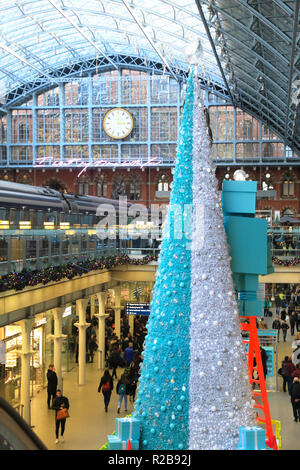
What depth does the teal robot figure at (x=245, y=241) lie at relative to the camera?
6664mm

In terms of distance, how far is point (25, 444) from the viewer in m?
1.79

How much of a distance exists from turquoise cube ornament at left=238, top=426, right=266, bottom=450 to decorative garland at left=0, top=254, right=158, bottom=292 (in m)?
7.94

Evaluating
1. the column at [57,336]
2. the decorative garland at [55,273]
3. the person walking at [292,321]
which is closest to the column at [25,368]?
the decorative garland at [55,273]

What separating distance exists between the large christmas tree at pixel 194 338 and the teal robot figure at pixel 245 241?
699mm

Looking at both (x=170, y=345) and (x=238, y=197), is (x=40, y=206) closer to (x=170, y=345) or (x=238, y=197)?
(x=238, y=197)

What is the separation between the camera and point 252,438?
515 centimetres

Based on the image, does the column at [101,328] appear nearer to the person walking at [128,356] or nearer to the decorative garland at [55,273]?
the decorative garland at [55,273]

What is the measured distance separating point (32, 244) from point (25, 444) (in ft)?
42.6

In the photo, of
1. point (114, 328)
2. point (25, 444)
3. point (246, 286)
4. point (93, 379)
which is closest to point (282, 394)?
point (93, 379)

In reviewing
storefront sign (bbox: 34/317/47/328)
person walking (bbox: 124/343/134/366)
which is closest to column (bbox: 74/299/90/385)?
storefront sign (bbox: 34/317/47/328)

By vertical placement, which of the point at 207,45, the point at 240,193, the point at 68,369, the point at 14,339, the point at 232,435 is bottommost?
the point at 68,369

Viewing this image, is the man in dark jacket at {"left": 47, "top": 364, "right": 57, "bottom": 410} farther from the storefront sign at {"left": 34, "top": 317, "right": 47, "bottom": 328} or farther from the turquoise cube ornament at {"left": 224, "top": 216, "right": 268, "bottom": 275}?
the turquoise cube ornament at {"left": 224, "top": 216, "right": 268, "bottom": 275}

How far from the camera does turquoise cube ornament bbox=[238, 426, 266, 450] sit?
5.09 meters

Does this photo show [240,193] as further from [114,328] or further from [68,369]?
[114,328]
